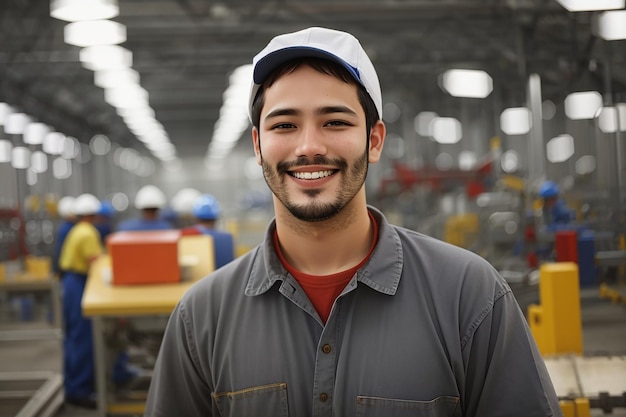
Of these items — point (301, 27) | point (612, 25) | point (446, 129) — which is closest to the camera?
point (612, 25)

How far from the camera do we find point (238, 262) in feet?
6.17

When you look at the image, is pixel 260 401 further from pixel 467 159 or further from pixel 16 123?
pixel 467 159

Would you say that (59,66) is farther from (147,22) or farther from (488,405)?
(488,405)

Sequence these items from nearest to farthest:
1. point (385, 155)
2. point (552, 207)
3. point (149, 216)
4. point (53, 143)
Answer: point (149, 216) → point (552, 207) → point (53, 143) → point (385, 155)

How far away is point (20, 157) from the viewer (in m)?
13.6

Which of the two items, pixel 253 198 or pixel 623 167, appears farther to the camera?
pixel 253 198

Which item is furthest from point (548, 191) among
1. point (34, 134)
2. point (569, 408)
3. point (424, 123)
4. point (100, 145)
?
point (100, 145)

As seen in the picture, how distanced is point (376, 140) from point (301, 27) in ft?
39.6

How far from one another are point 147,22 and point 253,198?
9250mm

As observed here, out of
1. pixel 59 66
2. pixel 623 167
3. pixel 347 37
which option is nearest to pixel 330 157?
pixel 347 37

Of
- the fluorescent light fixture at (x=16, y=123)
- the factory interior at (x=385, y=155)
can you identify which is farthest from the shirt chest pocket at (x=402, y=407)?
the fluorescent light fixture at (x=16, y=123)

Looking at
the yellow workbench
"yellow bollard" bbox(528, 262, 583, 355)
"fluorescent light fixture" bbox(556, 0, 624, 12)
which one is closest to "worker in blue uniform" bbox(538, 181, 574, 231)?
"fluorescent light fixture" bbox(556, 0, 624, 12)

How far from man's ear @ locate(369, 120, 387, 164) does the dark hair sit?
Answer: 1.0 inches

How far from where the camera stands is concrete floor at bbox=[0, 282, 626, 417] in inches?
203
